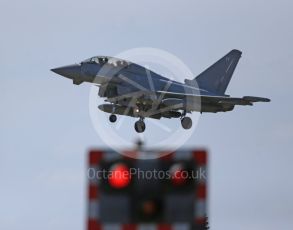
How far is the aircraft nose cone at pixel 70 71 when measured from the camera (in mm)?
61906

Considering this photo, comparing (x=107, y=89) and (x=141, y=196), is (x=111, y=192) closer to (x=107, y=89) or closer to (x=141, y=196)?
(x=141, y=196)

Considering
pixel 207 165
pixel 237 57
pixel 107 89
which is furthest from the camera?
pixel 237 57

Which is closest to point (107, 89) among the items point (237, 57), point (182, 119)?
point (182, 119)

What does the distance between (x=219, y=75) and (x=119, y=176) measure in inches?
2560

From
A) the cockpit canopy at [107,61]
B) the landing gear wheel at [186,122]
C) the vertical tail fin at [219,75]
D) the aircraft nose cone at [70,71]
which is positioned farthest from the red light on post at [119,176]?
the vertical tail fin at [219,75]

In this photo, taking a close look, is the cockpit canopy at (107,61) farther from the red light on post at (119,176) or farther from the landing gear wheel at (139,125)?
the red light on post at (119,176)

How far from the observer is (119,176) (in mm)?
7594

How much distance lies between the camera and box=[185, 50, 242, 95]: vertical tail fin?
7062 centimetres

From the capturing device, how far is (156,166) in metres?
7.55

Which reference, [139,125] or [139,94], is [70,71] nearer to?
[139,94]

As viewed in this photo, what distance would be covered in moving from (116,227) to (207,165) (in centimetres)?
91

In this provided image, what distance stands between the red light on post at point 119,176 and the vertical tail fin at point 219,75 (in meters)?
61.5

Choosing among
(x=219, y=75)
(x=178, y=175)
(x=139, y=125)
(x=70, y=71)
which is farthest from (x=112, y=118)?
(x=178, y=175)

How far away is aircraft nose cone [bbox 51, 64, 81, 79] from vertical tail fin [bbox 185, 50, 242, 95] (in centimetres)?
1018
